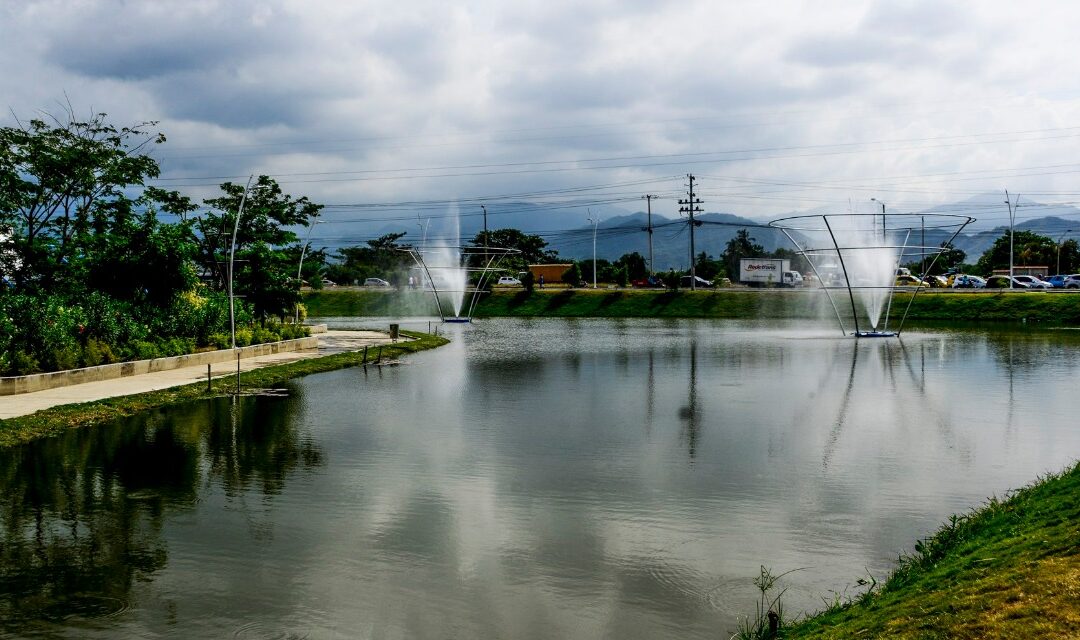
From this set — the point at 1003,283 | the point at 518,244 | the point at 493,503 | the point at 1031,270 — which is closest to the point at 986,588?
the point at 493,503

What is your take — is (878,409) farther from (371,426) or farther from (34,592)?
(34,592)

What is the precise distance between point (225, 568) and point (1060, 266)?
5369 inches

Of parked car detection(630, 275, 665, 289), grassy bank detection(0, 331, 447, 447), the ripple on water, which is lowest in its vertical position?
the ripple on water

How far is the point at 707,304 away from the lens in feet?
271

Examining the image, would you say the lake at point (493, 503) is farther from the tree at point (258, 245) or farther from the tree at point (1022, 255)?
the tree at point (1022, 255)

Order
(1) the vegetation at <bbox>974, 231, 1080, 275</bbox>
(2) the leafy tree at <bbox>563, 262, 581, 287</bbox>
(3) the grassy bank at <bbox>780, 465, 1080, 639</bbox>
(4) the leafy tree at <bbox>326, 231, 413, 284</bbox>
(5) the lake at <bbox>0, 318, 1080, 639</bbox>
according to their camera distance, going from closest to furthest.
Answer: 1. (3) the grassy bank at <bbox>780, 465, 1080, 639</bbox>
2. (5) the lake at <bbox>0, 318, 1080, 639</bbox>
3. (2) the leafy tree at <bbox>563, 262, 581, 287</bbox>
4. (1) the vegetation at <bbox>974, 231, 1080, 275</bbox>
5. (4) the leafy tree at <bbox>326, 231, 413, 284</bbox>

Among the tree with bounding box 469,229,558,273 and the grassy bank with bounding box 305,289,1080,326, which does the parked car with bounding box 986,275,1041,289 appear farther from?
the tree with bounding box 469,229,558,273

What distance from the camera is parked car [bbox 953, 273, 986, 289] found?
86.4m

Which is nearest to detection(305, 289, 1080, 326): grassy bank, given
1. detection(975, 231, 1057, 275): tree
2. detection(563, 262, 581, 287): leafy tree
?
detection(563, 262, 581, 287): leafy tree

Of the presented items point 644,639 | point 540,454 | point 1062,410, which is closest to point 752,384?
point 1062,410

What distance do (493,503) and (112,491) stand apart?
20.0 ft

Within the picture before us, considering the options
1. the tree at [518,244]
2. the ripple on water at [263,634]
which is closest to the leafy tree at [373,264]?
the tree at [518,244]

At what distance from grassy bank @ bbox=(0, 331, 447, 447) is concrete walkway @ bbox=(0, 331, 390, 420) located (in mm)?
700

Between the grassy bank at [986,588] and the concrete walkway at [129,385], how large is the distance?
18859 millimetres
